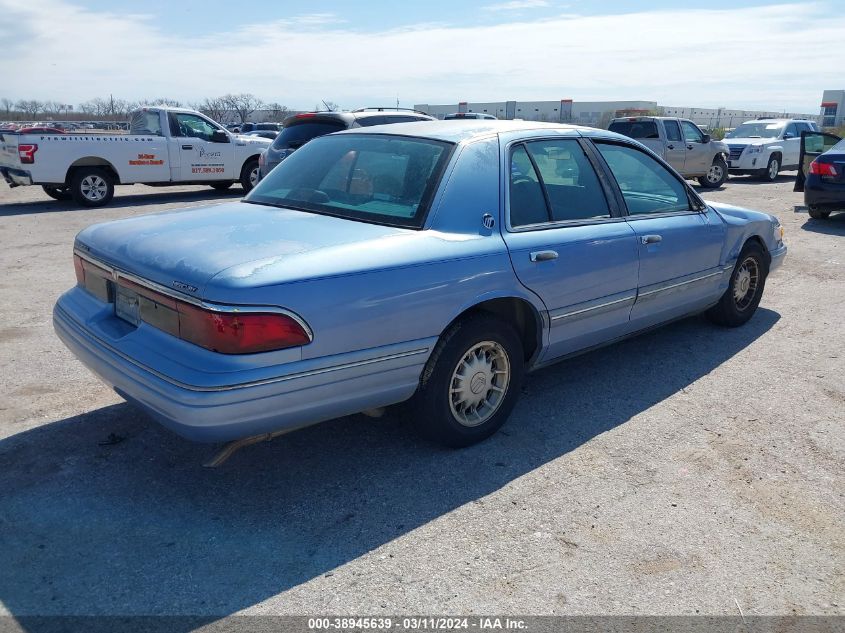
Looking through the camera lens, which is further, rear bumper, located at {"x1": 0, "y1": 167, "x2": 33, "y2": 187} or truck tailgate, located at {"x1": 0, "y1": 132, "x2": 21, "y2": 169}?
rear bumper, located at {"x1": 0, "y1": 167, "x2": 33, "y2": 187}

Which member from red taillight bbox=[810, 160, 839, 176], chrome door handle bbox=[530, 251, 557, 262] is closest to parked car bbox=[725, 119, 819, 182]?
red taillight bbox=[810, 160, 839, 176]

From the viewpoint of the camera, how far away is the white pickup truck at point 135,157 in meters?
12.6

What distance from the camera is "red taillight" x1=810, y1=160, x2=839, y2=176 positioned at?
11547 millimetres

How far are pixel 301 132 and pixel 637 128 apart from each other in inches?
408

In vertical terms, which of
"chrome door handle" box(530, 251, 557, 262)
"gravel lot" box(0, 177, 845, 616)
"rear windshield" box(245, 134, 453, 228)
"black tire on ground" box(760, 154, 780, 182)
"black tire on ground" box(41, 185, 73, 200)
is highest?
"rear windshield" box(245, 134, 453, 228)

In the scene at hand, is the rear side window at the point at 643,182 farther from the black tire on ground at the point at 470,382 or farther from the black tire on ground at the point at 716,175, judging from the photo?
the black tire on ground at the point at 716,175

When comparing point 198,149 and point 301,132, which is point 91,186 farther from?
point 301,132

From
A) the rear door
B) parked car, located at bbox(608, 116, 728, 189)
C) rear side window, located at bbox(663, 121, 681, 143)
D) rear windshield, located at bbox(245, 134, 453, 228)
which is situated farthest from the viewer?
rear side window, located at bbox(663, 121, 681, 143)

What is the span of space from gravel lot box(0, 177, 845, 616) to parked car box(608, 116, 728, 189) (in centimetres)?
1312

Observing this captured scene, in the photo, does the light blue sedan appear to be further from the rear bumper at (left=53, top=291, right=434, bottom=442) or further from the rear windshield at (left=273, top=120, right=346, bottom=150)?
the rear windshield at (left=273, top=120, right=346, bottom=150)

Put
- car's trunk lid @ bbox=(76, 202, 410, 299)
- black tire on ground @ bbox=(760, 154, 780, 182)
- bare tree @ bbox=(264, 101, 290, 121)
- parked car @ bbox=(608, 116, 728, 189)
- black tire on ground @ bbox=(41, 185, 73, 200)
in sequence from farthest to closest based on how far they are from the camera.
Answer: bare tree @ bbox=(264, 101, 290, 121) < black tire on ground @ bbox=(760, 154, 780, 182) < parked car @ bbox=(608, 116, 728, 189) < black tire on ground @ bbox=(41, 185, 73, 200) < car's trunk lid @ bbox=(76, 202, 410, 299)

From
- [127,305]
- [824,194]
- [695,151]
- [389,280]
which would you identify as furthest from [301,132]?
[695,151]

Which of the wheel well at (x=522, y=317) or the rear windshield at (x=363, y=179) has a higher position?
the rear windshield at (x=363, y=179)

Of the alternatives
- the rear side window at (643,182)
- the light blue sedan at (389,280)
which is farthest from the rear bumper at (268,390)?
the rear side window at (643,182)
